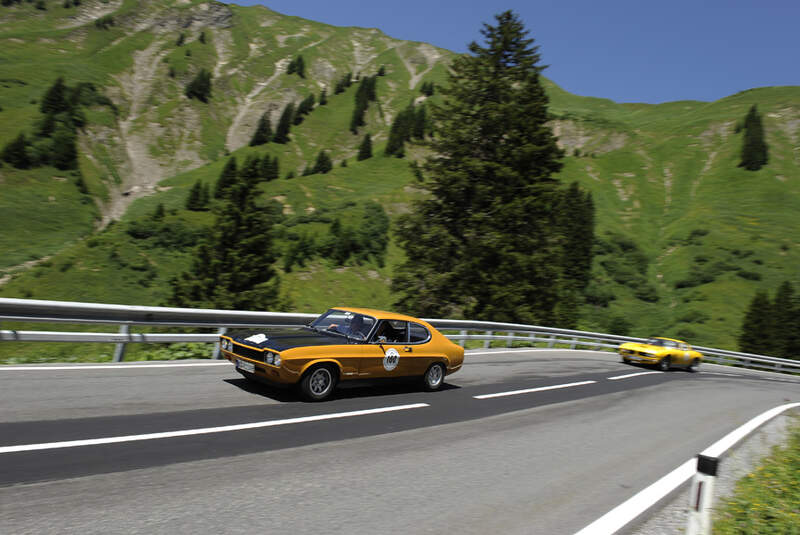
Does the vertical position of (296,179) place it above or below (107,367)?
above

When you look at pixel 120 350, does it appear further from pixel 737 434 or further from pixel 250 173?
pixel 250 173

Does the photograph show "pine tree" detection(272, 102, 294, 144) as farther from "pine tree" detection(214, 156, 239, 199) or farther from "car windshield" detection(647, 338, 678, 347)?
"car windshield" detection(647, 338, 678, 347)

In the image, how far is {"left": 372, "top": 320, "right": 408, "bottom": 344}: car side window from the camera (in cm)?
852

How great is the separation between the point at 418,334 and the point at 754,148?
12057cm

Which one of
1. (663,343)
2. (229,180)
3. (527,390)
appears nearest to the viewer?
(527,390)

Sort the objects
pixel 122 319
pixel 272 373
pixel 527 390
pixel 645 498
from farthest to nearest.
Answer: pixel 527 390 < pixel 122 319 < pixel 272 373 < pixel 645 498

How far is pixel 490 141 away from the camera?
82.1 feet

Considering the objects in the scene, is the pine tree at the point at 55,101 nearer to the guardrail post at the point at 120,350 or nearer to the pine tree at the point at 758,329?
the guardrail post at the point at 120,350

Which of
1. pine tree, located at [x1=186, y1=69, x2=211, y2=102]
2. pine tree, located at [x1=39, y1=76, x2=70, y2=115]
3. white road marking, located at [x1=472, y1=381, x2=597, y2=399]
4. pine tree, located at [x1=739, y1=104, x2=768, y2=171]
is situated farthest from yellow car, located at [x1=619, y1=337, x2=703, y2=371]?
pine tree, located at [x1=186, y1=69, x2=211, y2=102]

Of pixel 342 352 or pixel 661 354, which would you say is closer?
pixel 342 352

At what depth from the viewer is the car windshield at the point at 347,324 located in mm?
8391

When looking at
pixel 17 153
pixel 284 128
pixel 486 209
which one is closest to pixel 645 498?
pixel 486 209

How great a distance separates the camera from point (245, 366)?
7.45m

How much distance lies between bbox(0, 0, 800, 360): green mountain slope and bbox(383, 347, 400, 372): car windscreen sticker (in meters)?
42.1
